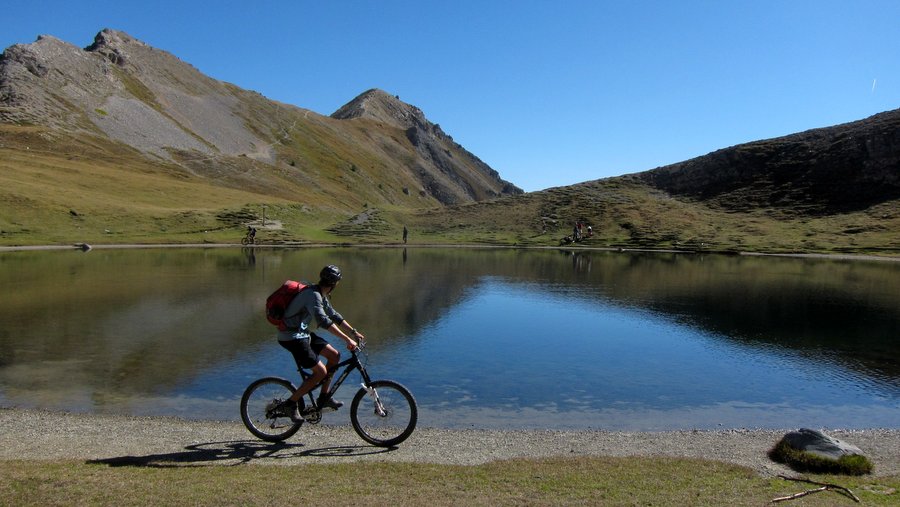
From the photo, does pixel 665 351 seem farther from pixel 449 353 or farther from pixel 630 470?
pixel 630 470

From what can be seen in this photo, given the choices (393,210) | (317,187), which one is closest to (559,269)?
(393,210)

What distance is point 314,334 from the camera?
39.9ft

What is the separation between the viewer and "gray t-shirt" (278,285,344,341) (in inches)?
460

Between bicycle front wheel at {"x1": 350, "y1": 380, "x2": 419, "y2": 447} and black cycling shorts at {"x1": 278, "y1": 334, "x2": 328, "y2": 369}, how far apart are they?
1.26 metres

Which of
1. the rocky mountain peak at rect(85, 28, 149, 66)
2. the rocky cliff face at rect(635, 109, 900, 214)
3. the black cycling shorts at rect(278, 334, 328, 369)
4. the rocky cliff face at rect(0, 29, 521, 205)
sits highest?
the rocky mountain peak at rect(85, 28, 149, 66)

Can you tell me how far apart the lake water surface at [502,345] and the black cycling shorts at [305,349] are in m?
3.29

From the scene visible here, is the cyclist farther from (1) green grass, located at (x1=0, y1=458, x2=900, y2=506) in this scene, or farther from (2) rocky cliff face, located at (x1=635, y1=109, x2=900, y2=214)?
(2) rocky cliff face, located at (x1=635, y1=109, x2=900, y2=214)

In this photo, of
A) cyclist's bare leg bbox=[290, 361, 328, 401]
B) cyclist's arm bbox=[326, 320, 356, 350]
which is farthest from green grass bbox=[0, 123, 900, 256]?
cyclist's arm bbox=[326, 320, 356, 350]

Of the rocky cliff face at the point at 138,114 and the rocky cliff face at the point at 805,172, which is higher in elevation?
the rocky cliff face at the point at 138,114

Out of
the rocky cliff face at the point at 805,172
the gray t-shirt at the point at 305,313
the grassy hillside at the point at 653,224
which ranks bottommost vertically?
the gray t-shirt at the point at 305,313

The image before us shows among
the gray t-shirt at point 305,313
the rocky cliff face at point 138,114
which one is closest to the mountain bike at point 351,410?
the gray t-shirt at point 305,313

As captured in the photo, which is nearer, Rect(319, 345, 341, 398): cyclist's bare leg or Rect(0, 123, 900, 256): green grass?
Rect(319, 345, 341, 398): cyclist's bare leg

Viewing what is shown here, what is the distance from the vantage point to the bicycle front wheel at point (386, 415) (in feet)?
41.2

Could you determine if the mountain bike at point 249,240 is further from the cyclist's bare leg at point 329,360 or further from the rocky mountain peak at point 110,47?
the rocky mountain peak at point 110,47
